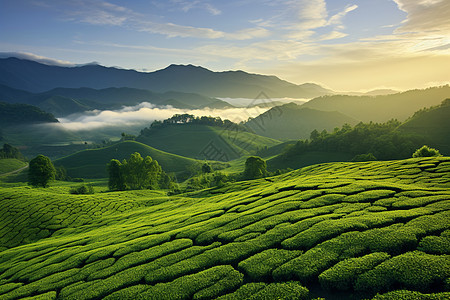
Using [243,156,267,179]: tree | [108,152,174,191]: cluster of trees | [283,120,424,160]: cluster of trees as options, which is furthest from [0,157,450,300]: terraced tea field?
[283,120,424,160]: cluster of trees

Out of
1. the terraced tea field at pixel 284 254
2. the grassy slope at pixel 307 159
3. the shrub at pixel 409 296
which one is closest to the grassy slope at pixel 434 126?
the grassy slope at pixel 307 159

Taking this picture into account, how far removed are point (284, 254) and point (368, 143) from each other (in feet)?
476

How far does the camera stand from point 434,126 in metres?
147

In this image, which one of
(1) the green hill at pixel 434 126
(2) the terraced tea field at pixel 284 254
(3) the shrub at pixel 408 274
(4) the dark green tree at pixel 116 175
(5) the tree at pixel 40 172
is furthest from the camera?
(1) the green hill at pixel 434 126

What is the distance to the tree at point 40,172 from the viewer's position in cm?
8219

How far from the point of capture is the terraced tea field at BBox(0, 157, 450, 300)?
12.1 meters

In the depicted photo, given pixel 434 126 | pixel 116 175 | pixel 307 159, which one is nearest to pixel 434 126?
pixel 434 126

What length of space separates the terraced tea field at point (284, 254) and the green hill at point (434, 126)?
438 feet

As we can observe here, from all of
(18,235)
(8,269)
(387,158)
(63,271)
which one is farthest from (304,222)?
(387,158)

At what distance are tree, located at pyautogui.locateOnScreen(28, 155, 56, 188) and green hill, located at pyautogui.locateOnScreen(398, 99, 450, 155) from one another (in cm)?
19201

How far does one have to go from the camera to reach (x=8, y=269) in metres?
29.3

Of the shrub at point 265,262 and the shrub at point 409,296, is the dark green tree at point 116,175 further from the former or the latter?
the shrub at point 409,296

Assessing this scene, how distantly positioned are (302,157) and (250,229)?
141 metres

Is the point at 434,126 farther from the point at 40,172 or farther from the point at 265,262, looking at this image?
the point at 40,172
